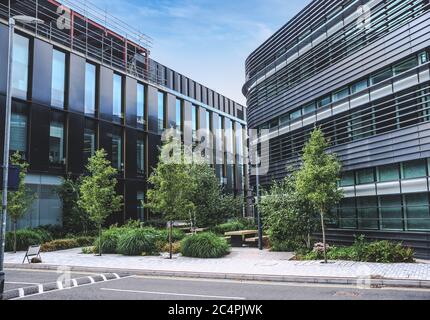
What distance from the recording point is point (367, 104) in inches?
772

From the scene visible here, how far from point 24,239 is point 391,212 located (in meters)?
19.8

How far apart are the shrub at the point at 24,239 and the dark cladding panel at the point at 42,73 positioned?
9052 mm

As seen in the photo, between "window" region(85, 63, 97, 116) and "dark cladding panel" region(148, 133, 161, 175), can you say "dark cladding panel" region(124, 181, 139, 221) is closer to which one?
"dark cladding panel" region(148, 133, 161, 175)


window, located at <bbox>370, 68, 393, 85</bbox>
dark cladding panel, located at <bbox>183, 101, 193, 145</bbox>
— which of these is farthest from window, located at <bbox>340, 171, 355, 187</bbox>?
dark cladding panel, located at <bbox>183, 101, 193, 145</bbox>

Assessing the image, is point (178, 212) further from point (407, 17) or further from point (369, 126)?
point (407, 17)

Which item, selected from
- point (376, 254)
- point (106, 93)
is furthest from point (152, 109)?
point (376, 254)

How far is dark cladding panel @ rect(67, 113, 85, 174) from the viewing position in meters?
30.6

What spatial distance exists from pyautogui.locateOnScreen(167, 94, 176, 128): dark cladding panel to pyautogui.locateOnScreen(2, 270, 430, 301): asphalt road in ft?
96.0

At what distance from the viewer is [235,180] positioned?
55.7 metres

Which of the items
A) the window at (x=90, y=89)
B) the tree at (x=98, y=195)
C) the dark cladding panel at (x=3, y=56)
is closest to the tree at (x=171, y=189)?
the tree at (x=98, y=195)

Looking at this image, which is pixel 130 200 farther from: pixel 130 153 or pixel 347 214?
pixel 347 214

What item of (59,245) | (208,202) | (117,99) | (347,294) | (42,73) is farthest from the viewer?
(117,99)

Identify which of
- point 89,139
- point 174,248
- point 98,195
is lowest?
point 174,248

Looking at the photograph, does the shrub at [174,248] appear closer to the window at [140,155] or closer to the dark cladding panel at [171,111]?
the window at [140,155]
